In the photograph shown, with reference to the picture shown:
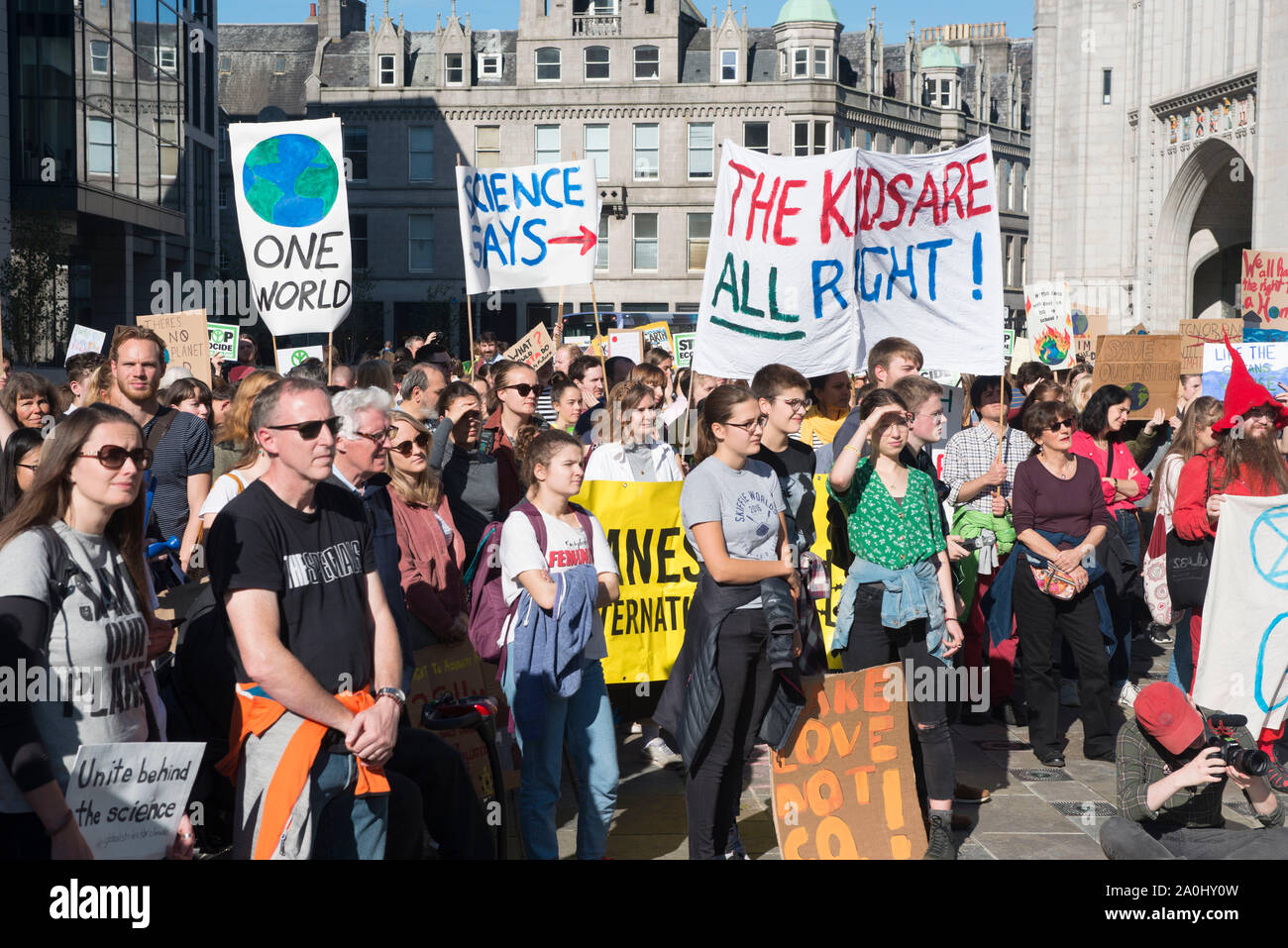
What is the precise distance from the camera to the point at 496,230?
11.6 meters

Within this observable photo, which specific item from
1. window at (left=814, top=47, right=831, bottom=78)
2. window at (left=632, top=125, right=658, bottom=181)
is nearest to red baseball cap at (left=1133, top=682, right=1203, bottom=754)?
window at (left=632, top=125, right=658, bottom=181)

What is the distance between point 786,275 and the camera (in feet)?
24.3

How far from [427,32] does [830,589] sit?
52834 mm

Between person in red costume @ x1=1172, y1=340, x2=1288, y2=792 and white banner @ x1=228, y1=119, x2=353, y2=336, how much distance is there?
17.9 feet

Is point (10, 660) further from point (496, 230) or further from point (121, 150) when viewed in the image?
point (121, 150)

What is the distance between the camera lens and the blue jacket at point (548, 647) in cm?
528

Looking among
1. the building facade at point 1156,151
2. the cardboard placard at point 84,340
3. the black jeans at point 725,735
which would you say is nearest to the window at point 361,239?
the building facade at point 1156,151

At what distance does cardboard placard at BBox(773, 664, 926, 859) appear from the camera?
221 inches

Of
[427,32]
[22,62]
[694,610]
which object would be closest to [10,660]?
[694,610]

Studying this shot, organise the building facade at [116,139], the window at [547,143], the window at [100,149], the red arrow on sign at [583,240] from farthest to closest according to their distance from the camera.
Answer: the window at [547,143] → the window at [100,149] → the building facade at [116,139] → the red arrow on sign at [583,240]

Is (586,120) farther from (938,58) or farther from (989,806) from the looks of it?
(989,806)

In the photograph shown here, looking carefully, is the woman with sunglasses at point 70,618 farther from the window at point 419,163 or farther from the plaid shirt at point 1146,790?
the window at point 419,163

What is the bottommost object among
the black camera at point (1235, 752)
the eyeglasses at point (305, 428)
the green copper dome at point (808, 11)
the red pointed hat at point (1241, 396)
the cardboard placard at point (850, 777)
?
the cardboard placard at point (850, 777)

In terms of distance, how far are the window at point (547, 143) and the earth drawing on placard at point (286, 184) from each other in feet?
148
